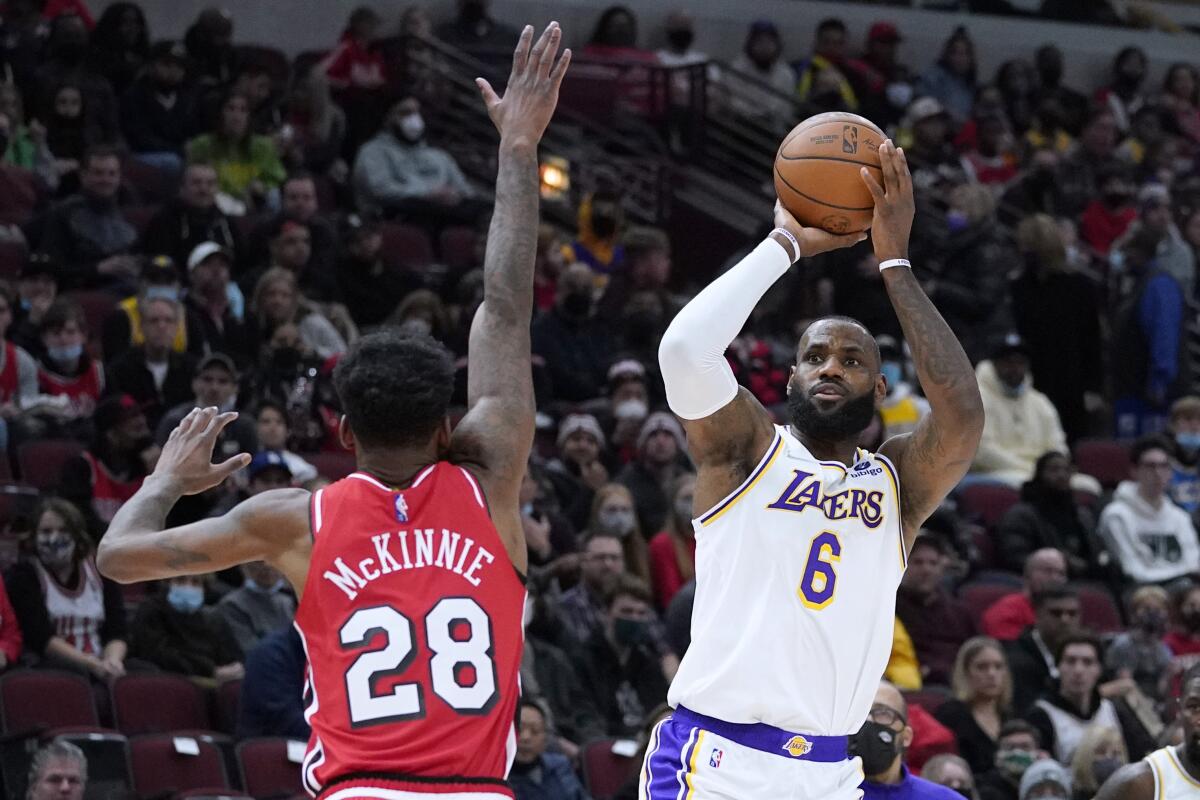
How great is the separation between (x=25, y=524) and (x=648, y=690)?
331 cm

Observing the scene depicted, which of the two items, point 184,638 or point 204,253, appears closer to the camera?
point 184,638

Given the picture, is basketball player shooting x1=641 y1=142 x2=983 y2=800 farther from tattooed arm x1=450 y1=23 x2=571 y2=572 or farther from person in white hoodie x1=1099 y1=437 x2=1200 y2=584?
person in white hoodie x1=1099 y1=437 x2=1200 y2=584

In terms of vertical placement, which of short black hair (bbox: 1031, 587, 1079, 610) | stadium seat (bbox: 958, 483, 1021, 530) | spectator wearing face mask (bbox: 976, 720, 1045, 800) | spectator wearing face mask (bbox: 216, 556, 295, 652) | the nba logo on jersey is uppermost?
the nba logo on jersey

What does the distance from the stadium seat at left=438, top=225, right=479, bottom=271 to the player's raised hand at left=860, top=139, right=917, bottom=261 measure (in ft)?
29.8

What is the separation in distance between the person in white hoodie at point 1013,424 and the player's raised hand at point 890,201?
846 cm

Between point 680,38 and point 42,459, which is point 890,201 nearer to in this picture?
point 42,459

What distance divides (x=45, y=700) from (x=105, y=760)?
507 millimetres

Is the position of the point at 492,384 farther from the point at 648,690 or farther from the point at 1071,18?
the point at 1071,18

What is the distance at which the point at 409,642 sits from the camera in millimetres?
4270

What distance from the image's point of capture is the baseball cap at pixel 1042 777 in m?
9.28

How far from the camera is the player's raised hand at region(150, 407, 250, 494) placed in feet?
15.1

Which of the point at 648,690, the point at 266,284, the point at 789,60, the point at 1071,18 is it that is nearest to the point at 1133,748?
the point at 648,690

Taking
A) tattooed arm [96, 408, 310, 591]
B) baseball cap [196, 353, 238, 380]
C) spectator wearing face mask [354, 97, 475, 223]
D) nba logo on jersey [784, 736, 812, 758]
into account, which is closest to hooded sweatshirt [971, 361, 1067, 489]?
spectator wearing face mask [354, 97, 475, 223]

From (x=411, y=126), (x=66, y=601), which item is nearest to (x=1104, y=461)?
(x=411, y=126)
